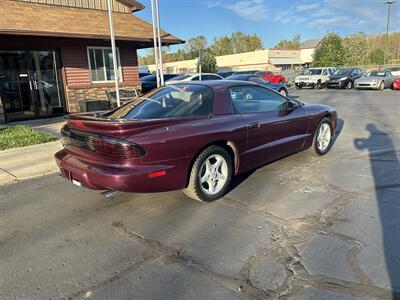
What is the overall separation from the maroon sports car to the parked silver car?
845 inches

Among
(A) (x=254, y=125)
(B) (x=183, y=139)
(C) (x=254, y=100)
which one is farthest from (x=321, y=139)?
(B) (x=183, y=139)

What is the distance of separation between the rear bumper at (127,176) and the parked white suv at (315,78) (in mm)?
25404

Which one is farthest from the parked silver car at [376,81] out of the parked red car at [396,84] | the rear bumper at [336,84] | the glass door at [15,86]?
the glass door at [15,86]

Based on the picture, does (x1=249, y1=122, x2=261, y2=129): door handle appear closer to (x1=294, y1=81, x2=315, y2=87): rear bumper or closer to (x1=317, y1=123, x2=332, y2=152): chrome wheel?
(x1=317, y1=123, x2=332, y2=152): chrome wheel

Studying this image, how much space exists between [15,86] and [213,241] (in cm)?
1098

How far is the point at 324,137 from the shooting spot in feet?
22.4

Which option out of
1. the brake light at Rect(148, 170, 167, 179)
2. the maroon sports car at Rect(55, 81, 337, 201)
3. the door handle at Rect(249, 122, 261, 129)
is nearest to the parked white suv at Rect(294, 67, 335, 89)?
the maroon sports car at Rect(55, 81, 337, 201)

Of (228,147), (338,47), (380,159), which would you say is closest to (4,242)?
(228,147)

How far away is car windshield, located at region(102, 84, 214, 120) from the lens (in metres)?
4.39

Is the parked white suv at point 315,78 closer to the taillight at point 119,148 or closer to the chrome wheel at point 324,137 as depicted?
the chrome wheel at point 324,137

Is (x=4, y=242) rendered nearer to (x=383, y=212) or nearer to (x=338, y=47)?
(x=383, y=212)

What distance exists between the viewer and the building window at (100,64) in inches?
538

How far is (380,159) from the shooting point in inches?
253

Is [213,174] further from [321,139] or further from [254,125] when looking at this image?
[321,139]
